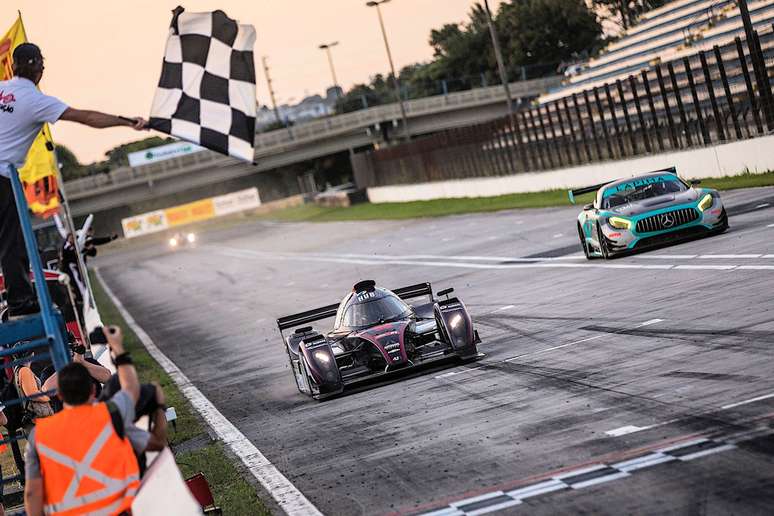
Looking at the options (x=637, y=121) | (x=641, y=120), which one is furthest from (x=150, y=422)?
(x=637, y=121)

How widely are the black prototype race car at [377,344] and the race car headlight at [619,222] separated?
704cm

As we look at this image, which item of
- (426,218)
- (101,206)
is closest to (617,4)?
(101,206)

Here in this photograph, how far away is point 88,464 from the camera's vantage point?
685 cm

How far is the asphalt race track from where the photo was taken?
8.13 metres

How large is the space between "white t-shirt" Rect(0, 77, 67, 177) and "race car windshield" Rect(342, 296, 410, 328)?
804 cm

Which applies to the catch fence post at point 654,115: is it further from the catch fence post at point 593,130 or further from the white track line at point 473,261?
the white track line at point 473,261

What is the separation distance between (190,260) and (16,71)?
54112 millimetres

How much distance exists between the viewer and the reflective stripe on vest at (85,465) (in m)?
6.84

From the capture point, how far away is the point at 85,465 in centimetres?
Answer: 684

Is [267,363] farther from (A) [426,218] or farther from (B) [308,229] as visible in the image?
(B) [308,229]

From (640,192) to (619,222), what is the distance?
74 cm

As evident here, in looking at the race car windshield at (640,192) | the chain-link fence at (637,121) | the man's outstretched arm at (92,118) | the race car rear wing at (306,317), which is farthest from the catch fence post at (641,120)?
the man's outstretched arm at (92,118)

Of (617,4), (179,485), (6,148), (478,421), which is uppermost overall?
(617,4)

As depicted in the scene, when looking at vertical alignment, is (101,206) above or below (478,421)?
above
